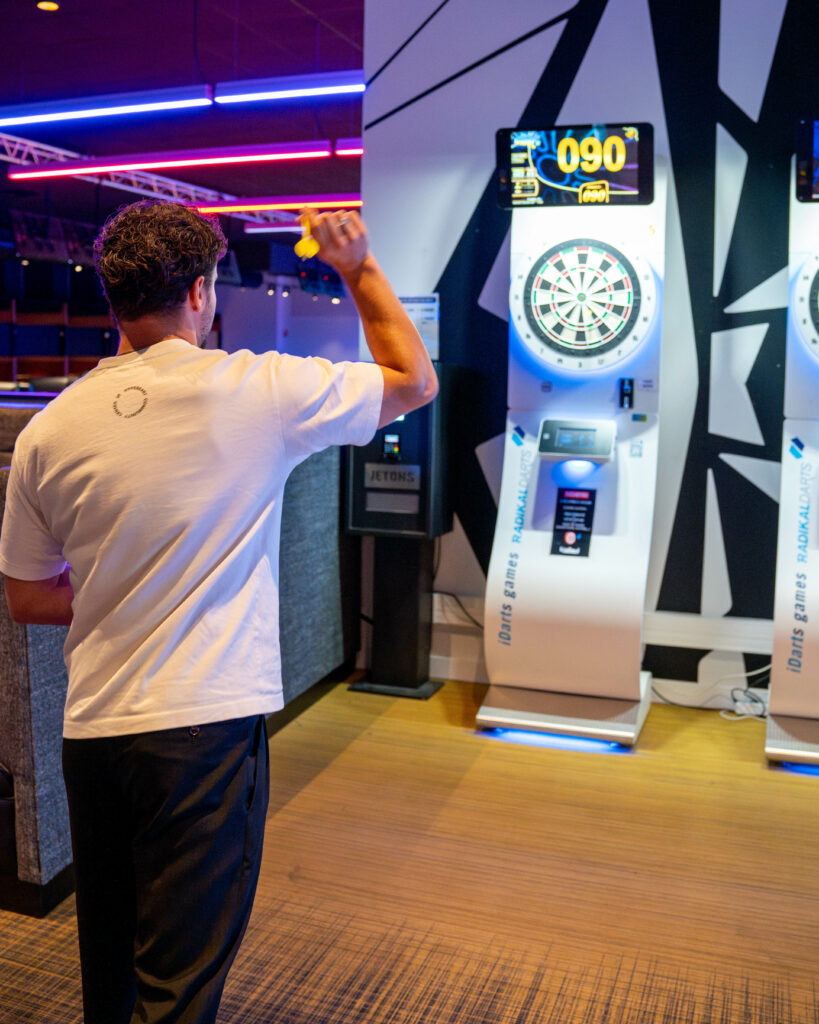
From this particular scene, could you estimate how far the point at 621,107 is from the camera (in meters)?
4.19

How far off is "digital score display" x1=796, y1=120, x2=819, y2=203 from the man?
107 inches

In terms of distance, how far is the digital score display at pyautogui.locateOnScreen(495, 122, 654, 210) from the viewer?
3.76m

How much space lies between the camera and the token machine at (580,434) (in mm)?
3797

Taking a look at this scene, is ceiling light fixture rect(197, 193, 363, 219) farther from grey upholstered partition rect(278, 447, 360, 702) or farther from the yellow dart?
the yellow dart

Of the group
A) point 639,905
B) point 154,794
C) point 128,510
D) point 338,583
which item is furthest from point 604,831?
point 128,510

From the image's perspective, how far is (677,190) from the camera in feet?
13.6

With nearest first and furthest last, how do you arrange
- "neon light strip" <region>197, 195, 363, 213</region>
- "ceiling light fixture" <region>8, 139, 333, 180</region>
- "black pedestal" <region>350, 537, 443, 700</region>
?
"black pedestal" <region>350, 537, 443, 700</region>
"ceiling light fixture" <region>8, 139, 333, 180</region>
"neon light strip" <region>197, 195, 363, 213</region>

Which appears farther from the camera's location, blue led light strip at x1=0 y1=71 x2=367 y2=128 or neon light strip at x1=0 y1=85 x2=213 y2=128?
neon light strip at x1=0 y1=85 x2=213 y2=128

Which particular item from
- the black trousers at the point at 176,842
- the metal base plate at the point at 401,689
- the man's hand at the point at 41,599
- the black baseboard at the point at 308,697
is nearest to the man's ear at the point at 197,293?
the man's hand at the point at 41,599

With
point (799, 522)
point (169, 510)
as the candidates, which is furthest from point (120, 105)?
point (169, 510)

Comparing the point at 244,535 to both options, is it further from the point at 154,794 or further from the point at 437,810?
the point at 437,810

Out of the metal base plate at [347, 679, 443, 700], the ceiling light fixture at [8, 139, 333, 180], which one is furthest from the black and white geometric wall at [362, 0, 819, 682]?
the ceiling light fixture at [8, 139, 333, 180]

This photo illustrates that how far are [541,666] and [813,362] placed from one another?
62.7 inches

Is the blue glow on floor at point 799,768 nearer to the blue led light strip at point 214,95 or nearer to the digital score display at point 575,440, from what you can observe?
the digital score display at point 575,440
